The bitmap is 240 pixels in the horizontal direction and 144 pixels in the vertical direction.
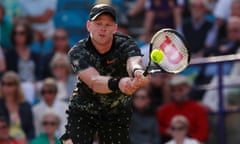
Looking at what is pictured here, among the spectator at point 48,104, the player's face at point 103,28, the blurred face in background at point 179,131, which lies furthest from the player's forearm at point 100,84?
the spectator at point 48,104

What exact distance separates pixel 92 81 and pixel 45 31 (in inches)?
230

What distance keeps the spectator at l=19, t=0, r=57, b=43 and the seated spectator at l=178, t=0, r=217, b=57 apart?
1976mm

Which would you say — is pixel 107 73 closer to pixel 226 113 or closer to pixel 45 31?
pixel 226 113

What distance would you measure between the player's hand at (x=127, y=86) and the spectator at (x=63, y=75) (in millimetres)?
4794

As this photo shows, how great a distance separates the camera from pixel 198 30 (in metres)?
13.2

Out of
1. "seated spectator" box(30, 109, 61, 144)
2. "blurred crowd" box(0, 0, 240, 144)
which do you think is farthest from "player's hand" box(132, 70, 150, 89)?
"seated spectator" box(30, 109, 61, 144)

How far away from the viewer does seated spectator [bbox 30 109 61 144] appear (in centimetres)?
1113

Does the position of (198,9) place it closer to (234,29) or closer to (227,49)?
(234,29)

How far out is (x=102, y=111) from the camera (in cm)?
814

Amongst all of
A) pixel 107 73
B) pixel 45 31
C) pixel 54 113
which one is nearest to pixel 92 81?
pixel 107 73

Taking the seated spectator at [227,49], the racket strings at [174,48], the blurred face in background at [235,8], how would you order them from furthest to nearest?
1. the blurred face in background at [235,8]
2. the seated spectator at [227,49]
3. the racket strings at [174,48]

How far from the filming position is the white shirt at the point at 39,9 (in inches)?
529

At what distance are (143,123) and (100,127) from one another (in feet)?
11.4

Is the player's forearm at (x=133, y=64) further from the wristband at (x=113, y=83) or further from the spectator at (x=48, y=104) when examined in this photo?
the spectator at (x=48, y=104)
